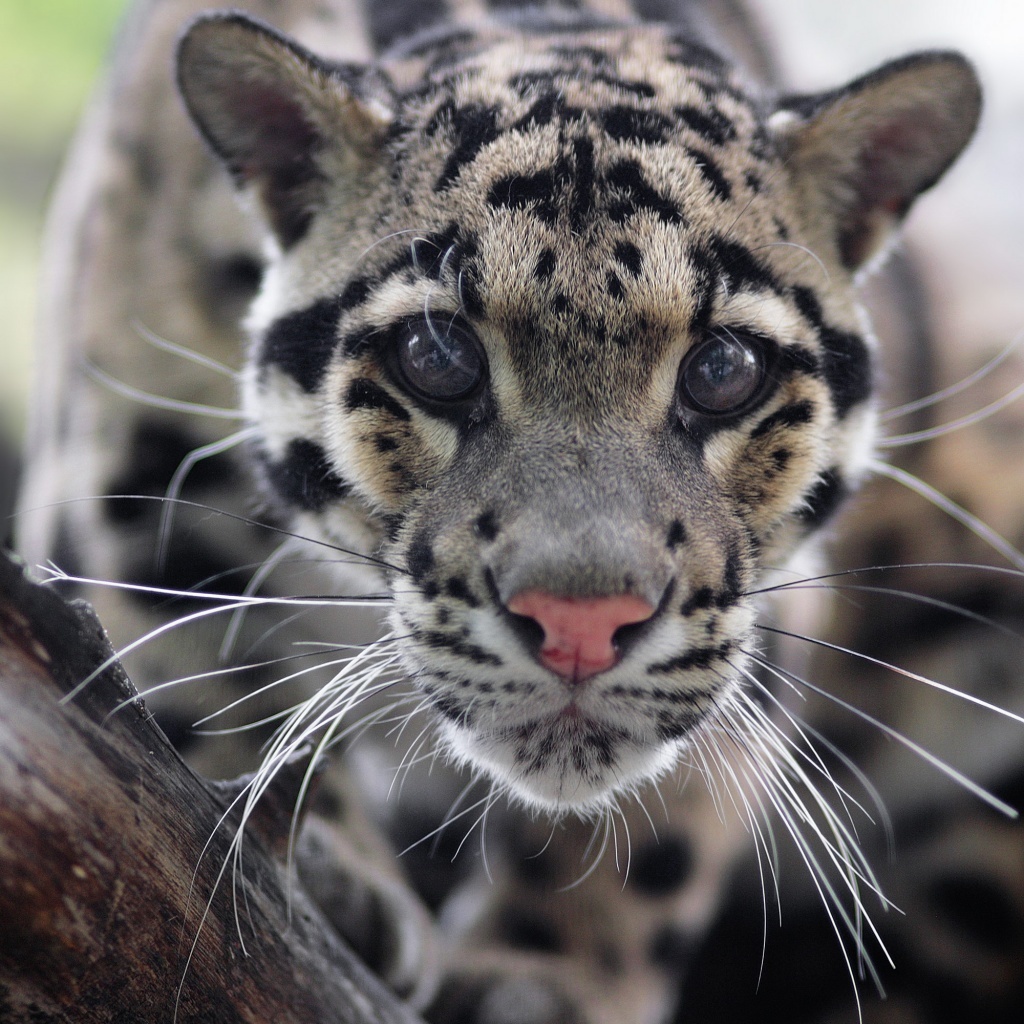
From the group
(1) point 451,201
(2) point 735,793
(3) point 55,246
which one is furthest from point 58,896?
(3) point 55,246

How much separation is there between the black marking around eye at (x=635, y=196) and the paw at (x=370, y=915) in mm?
1637

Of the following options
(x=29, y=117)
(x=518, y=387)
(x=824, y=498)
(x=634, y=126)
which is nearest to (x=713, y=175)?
(x=634, y=126)

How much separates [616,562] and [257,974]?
92 cm

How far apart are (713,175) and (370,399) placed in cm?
90

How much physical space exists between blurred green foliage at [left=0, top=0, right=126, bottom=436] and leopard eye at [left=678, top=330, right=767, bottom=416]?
4926mm

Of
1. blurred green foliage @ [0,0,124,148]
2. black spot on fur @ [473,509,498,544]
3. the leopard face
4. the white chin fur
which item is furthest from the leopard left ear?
blurred green foliage @ [0,0,124,148]

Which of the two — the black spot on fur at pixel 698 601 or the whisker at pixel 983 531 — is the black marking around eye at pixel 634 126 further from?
the whisker at pixel 983 531

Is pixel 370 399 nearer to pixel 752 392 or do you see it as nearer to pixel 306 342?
pixel 306 342

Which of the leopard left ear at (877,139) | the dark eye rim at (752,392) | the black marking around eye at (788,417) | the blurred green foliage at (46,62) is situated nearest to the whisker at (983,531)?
the leopard left ear at (877,139)

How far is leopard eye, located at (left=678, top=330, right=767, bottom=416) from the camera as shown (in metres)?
2.48

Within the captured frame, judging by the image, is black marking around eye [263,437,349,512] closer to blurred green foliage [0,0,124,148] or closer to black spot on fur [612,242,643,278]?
black spot on fur [612,242,643,278]

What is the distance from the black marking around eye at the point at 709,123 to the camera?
2.71 m

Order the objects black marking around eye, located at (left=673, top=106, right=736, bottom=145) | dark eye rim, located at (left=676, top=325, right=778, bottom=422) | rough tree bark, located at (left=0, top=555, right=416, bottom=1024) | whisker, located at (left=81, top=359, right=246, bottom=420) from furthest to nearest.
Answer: whisker, located at (left=81, top=359, right=246, bottom=420)
black marking around eye, located at (left=673, top=106, right=736, bottom=145)
dark eye rim, located at (left=676, top=325, right=778, bottom=422)
rough tree bark, located at (left=0, top=555, right=416, bottom=1024)

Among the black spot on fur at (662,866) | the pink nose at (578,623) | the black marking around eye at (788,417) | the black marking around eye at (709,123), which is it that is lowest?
the black spot on fur at (662,866)
